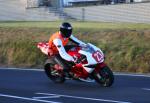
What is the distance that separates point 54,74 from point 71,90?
1997mm

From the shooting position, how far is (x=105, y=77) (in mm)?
16109

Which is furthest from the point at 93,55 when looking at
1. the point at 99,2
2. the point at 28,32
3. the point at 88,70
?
the point at 99,2

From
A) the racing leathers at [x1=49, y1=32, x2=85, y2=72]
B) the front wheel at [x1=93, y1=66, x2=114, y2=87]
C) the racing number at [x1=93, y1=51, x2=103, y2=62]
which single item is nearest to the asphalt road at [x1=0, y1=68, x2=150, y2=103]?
the front wheel at [x1=93, y1=66, x2=114, y2=87]

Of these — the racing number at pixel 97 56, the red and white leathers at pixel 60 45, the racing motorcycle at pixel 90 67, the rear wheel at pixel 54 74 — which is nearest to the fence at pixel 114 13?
the rear wheel at pixel 54 74

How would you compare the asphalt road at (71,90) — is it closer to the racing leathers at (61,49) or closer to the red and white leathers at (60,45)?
the racing leathers at (61,49)

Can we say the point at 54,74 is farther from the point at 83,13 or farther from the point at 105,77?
the point at 83,13

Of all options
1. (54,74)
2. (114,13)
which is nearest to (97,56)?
(54,74)

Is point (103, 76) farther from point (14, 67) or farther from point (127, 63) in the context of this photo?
point (14, 67)

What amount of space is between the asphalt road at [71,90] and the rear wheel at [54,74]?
177 mm

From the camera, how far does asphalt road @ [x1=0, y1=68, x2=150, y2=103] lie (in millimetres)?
13920

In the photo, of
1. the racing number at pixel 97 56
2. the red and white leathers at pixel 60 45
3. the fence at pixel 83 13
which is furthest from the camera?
the fence at pixel 83 13

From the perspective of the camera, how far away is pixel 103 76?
53.1 ft

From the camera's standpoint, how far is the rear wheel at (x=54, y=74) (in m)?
17.4

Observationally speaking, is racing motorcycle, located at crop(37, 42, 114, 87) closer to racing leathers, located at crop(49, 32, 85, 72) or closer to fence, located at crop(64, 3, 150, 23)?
racing leathers, located at crop(49, 32, 85, 72)
